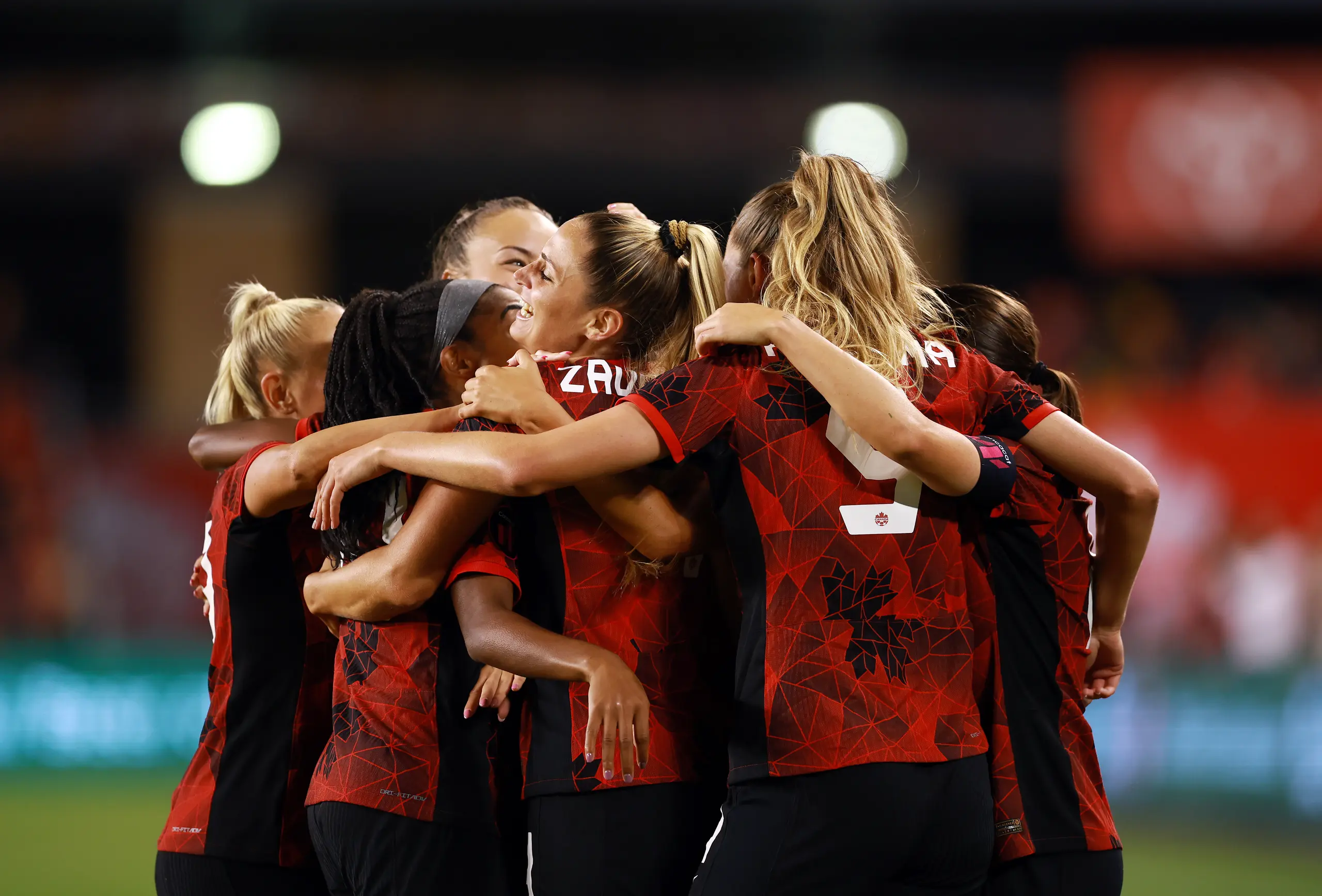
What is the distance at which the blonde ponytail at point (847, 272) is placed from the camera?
2.61 meters

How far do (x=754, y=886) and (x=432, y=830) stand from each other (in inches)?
26.0

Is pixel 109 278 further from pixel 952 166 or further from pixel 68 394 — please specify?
pixel 952 166

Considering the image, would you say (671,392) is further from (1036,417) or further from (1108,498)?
(1108,498)

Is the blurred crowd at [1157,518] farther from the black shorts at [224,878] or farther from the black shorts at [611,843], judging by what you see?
the black shorts at [611,843]

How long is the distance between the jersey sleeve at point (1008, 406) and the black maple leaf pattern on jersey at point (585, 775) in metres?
1.01

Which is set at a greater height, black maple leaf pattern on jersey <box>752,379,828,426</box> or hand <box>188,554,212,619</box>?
black maple leaf pattern on jersey <box>752,379,828,426</box>

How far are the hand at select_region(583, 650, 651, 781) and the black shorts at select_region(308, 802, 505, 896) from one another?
0.37 meters

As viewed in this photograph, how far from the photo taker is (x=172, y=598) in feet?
34.2

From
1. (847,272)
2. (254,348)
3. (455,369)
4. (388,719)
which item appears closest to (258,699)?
(388,719)

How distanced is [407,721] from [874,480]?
1.02 meters

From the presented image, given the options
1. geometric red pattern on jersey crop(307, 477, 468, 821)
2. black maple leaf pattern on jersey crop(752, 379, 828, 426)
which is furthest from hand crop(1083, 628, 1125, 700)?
geometric red pattern on jersey crop(307, 477, 468, 821)

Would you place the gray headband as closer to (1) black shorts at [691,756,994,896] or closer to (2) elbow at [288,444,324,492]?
(2) elbow at [288,444,324,492]

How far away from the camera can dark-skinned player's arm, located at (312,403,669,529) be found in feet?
8.03

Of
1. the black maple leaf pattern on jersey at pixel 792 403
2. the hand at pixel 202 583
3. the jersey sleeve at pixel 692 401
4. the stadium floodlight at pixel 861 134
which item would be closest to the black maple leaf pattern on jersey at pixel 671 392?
the jersey sleeve at pixel 692 401
